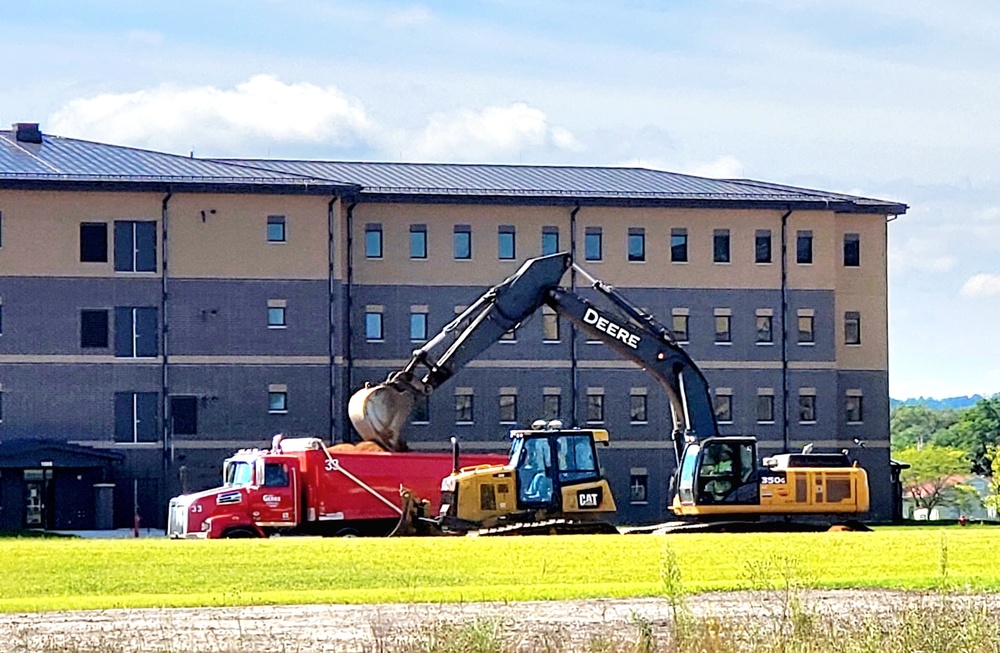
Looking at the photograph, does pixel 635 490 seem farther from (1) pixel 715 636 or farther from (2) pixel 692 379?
(1) pixel 715 636

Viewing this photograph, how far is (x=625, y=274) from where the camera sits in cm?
7806

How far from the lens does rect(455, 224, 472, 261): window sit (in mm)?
77125

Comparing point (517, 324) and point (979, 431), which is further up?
point (517, 324)

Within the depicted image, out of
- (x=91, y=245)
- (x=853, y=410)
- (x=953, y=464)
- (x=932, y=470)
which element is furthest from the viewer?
(x=953, y=464)

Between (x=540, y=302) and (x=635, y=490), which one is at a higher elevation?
(x=540, y=302)

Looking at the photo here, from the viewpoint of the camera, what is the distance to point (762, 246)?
79.7m

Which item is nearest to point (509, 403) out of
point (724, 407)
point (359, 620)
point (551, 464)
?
point (724, 407)

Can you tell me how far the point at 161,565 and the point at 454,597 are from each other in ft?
29.7

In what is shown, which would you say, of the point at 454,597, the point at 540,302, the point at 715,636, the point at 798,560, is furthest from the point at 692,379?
the point at 715,636

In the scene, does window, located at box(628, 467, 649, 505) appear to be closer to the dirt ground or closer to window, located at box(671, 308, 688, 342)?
window, located at box(671, 308, 688, 342)

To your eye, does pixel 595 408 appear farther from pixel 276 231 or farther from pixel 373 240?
pixel 276 231

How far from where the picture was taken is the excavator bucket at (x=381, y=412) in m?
50.5

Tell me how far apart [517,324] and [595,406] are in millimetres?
26512

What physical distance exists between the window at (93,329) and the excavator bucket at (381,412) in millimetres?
23343
